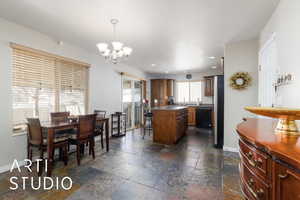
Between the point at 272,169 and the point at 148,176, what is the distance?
1884mm

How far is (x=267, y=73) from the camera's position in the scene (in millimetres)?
2689

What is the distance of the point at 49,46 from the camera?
3129mm

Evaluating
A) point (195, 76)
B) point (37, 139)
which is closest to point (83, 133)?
point (37, 139)

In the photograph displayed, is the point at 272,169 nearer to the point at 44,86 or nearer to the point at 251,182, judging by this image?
the point at 251,182

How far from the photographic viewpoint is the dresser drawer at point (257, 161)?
87 cm

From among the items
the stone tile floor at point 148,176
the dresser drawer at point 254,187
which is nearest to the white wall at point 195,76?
the stone tile floor at point 148,176

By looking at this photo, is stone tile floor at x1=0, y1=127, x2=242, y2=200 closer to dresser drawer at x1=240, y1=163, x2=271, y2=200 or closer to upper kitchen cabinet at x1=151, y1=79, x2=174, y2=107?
dresser drawer at x1=240, y1=163, x2=271, y2=200

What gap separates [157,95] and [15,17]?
19.0 feet

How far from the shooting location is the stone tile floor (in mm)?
1907

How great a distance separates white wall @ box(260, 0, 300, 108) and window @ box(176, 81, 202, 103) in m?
5.19

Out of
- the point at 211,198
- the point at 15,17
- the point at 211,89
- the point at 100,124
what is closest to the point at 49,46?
the point at 15,17

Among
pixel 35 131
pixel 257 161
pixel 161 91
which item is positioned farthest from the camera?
pixel 161 91

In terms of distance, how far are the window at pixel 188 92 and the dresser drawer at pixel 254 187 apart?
6324 millimetres

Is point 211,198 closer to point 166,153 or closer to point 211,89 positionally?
point 166,153
